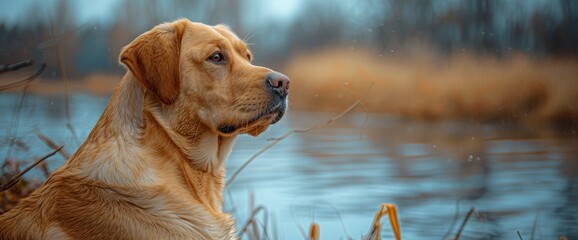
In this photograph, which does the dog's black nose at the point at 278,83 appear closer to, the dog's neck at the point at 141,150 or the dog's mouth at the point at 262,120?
the dog's mouth at the point at 262,120

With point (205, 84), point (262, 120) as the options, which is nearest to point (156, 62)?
point (205, 84)

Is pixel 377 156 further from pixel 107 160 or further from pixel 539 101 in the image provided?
pixel 107 160

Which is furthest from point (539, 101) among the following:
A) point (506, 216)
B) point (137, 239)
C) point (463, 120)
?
point (137, 239)

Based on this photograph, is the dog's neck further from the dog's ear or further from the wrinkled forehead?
the wrinkled forehead

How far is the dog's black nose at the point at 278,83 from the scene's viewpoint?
112 inches

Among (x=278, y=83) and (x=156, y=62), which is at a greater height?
(x=156, y=62)

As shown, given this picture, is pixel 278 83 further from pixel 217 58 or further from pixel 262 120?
pixel 217 58

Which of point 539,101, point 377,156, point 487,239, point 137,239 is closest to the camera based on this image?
point 137,239

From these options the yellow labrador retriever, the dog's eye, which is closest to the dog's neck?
the yellow labrador retriever

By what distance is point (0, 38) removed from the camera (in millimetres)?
4156

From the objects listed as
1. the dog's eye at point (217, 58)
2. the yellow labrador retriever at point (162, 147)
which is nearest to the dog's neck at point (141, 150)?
the yellow labrador retriever at point (162, 147)

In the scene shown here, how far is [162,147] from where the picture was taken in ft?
9.06

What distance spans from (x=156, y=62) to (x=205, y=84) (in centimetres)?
23

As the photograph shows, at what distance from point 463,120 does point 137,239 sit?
3.12 metres
